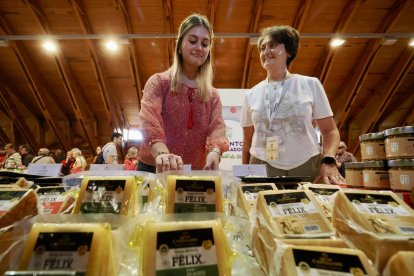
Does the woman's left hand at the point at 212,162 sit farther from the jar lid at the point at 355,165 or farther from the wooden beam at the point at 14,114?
the wooden beam at the point at 14,114

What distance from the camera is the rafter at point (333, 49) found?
17.9 feet

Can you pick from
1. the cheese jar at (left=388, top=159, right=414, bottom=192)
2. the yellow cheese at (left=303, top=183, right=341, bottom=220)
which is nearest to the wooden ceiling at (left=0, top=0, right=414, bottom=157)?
the cheese jar at (left=388, top=159, right=414, bottom=192)

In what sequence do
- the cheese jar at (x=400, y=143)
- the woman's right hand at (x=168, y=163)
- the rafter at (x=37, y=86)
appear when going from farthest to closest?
the rafter at (x=37, y=86) < the cheese jar at (x=400, y=143) < the woman's right hand at (x=168, y=163)

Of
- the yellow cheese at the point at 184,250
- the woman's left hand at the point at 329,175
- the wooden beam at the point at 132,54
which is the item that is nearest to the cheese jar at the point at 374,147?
the woman's left hand at the point at 329,175

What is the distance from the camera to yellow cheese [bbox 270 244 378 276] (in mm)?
512

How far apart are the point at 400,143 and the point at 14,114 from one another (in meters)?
9.26

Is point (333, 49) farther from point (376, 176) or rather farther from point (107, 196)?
point (107, 196)

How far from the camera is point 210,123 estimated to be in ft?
4.33

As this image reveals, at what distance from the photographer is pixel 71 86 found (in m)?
7.06

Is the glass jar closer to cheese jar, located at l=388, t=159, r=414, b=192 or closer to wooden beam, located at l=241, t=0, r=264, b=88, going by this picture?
cheese jar, located at l=388, t=159, r=414, b=192

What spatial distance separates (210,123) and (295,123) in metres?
0.45

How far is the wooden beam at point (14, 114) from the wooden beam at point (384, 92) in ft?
32.7

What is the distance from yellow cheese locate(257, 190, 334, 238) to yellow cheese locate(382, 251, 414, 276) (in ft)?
0.39

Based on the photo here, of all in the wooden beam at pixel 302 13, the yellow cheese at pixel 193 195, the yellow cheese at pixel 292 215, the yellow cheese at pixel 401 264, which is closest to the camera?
the yellow cheese at pixel 401 264
